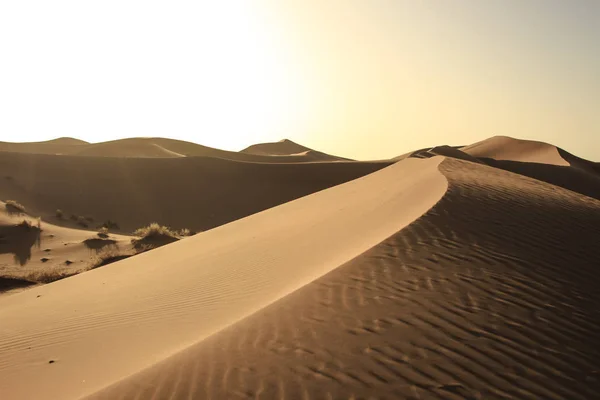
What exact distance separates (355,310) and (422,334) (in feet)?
2.39

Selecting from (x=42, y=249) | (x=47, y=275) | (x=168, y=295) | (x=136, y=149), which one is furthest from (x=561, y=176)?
(x=136, y=149)

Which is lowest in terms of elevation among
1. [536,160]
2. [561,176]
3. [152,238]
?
[152,238]

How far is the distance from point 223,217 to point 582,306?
23.6 metres

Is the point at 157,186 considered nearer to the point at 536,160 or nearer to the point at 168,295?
the point at 168,295

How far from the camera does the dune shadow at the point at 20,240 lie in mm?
16969

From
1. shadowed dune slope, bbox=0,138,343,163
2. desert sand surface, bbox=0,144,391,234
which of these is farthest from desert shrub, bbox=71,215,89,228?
shadowed dune slope, bbox=0,138,343,163

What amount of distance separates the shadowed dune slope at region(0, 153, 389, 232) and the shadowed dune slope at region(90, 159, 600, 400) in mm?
19945

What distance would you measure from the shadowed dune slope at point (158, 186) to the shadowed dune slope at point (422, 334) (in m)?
19.9

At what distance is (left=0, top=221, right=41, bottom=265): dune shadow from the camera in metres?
17.0

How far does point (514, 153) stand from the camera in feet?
180

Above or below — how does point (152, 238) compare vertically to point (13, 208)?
below

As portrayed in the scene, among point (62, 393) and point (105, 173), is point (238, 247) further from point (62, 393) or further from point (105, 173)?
point (105, 173)

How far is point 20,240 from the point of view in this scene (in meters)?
18.5

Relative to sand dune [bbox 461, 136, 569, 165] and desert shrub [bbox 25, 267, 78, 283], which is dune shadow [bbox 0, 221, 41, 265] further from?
sand dune [bbox 461, 136, 569, 165]
